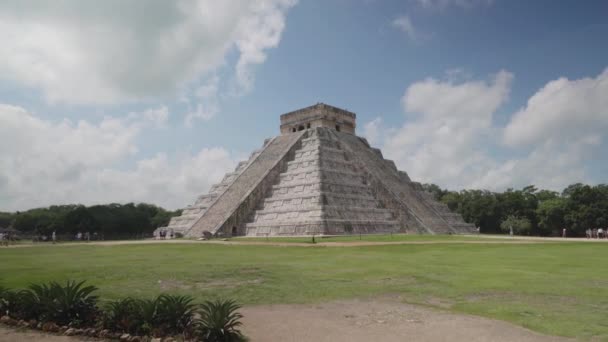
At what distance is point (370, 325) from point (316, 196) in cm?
2876

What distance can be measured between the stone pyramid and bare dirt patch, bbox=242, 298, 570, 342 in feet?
80.1

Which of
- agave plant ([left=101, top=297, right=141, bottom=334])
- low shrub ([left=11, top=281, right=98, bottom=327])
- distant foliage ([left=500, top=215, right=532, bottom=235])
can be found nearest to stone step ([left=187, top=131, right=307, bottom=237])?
low shrub ([left=11, top=281, right=98, bottom=327])

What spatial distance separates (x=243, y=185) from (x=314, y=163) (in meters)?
7.48

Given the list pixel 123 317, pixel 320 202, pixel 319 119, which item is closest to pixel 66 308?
pixel 123 317

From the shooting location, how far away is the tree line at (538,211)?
54656 millimetres

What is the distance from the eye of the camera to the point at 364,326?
25.3ft

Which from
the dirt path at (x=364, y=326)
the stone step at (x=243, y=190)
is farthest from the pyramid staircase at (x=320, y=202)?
the dirt path at (x=364, y=326)

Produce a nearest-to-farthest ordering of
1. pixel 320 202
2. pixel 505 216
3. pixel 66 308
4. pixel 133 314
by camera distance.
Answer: pixel 133 314 < pixel 66 308 < pixel 320 202 < pixel 505 216

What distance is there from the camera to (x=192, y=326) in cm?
727

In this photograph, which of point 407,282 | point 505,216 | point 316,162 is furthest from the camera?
point 505,216

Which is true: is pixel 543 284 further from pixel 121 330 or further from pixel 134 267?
pixel 134 267

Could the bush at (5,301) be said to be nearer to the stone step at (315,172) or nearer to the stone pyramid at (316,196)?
the stone pyramid at (316,196)

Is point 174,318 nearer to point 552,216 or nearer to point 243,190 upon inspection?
point 243,190

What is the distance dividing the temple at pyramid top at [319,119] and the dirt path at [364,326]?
43.3 meters
